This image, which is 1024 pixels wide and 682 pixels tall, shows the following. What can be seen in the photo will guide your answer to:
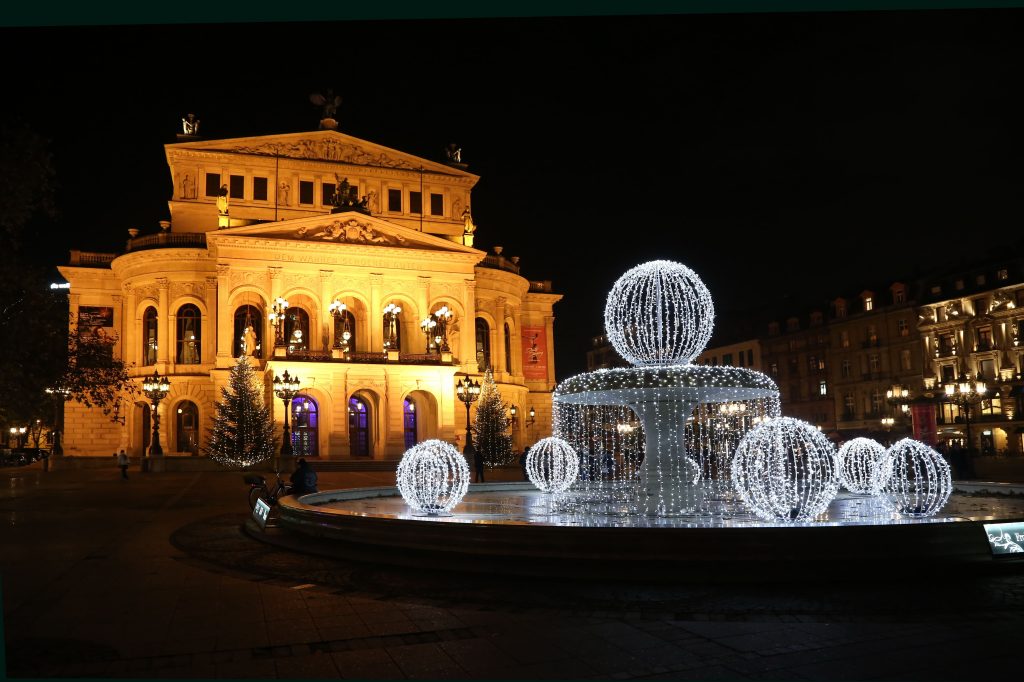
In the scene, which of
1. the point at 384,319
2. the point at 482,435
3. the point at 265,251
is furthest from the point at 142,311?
the point at 482,435

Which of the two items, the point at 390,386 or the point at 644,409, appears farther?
the point at 390,386

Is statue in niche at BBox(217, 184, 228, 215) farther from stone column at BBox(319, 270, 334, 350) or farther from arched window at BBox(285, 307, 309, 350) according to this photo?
stone column at BBox(319, 270, 334, 350)

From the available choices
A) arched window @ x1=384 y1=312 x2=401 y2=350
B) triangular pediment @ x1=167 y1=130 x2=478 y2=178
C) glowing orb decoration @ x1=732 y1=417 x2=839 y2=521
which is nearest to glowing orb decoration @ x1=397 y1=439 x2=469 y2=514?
glowing orb decoration @ x1=732 y1=417 x2=839 y2=521

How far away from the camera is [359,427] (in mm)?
48000

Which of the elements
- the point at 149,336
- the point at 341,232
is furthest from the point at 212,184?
the point at 341,232

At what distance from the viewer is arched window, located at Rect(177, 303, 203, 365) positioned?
4884 centimetres

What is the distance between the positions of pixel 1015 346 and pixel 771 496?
5113cm

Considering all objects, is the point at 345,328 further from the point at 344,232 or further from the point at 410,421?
the point at 410,421

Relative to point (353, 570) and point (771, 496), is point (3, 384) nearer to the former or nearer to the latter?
point (353, 570)

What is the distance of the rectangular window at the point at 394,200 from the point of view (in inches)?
2188

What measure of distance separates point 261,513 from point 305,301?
120 feet

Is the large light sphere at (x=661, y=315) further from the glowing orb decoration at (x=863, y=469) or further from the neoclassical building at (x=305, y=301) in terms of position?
the neoclassical building at (x=305, y=301)

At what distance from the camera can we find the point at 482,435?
42.7 m

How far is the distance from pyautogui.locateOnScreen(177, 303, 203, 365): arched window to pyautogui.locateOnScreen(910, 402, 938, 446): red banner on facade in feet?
132
